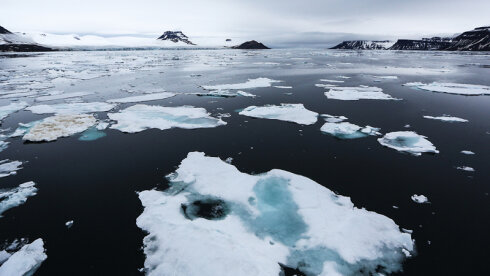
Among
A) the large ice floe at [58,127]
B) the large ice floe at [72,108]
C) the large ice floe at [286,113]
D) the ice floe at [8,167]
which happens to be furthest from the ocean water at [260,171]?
the large ice floe at [72,108]

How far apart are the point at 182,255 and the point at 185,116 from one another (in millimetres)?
5844

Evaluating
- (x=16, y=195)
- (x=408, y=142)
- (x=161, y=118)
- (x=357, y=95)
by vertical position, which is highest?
(x=357, y=95)

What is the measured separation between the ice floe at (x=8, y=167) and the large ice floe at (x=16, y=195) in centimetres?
68

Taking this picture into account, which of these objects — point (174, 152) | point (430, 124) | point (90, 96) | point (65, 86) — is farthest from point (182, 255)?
point (65, 86)

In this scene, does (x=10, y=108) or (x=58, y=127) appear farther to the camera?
(x=10, y=108)

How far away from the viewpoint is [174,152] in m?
6.03

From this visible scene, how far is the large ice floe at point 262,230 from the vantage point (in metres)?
3.10

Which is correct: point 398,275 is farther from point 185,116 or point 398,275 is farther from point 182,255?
point 185,116

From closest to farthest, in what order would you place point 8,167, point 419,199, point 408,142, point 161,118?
point 419,199
point 8,167
point 408,142
point 161,118

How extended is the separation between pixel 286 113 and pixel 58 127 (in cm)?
657

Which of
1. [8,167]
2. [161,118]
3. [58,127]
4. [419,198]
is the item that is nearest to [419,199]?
[419,198]

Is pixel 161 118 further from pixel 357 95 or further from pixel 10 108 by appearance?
pixel 357 95

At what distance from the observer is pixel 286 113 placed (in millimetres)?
8797

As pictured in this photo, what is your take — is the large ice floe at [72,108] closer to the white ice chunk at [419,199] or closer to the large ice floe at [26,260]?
the large ice floe at [26,260]
